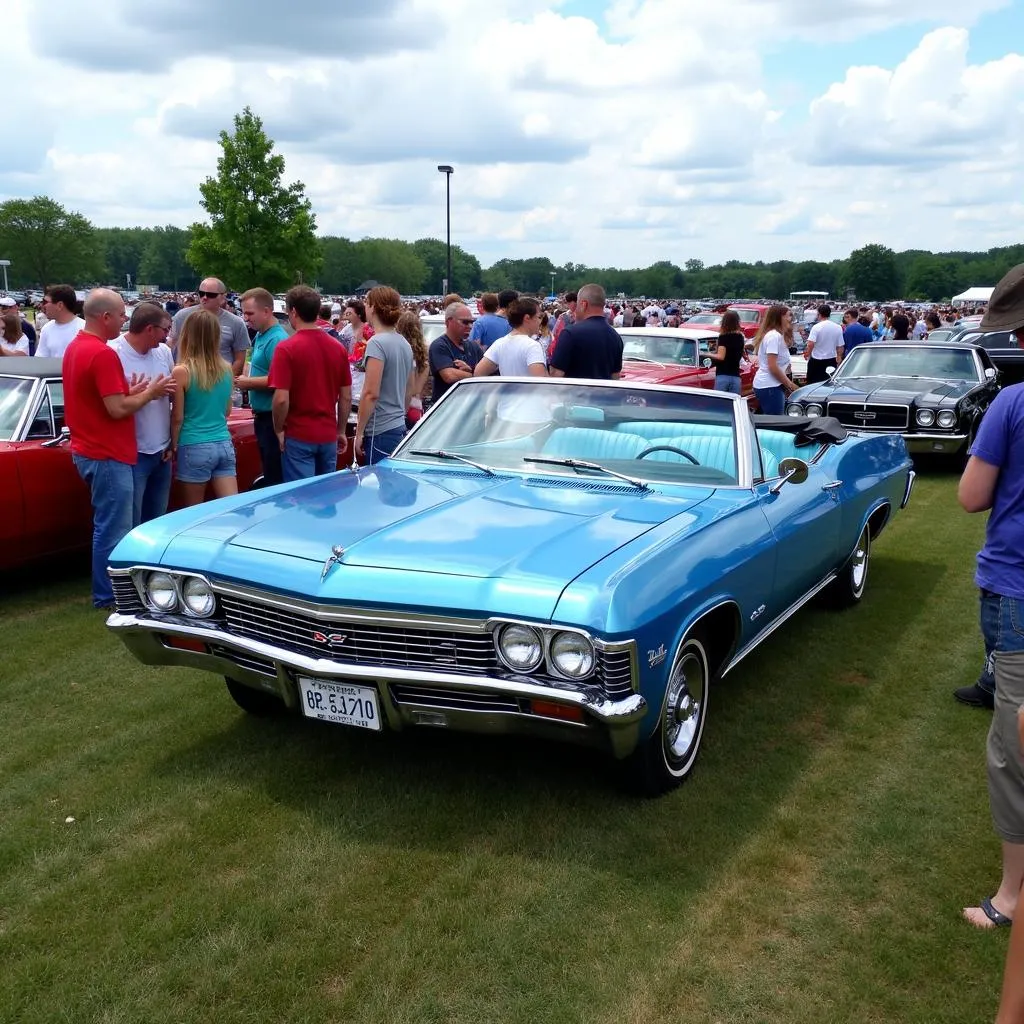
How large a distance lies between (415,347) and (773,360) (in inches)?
182

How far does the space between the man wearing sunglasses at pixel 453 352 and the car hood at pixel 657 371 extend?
411 centimetres

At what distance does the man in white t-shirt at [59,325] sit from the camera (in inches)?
361

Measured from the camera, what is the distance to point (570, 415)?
5098mm

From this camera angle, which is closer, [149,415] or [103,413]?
[103,413]

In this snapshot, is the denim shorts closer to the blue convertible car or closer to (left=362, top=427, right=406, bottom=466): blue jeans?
(left=362, top=427, right=406, bottom=466): blue jeans

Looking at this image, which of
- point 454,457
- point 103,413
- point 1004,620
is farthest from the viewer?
point 103,413

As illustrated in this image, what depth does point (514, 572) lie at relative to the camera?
3.47 m

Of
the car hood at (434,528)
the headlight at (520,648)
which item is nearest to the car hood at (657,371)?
the car hood at (434,528)

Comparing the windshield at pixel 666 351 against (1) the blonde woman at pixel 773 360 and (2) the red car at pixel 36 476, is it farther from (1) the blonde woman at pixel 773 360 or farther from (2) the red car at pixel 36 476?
(2) the red car at pixel 36 476

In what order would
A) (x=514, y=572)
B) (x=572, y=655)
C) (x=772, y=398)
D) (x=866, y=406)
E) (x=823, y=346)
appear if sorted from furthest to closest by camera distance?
(x=823, y=346) < (x=866, y=406) < (x=772, y=398) < (x=514, y=572) < (x=572, y=655)

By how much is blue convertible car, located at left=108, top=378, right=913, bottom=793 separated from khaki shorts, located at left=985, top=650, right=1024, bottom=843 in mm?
1042

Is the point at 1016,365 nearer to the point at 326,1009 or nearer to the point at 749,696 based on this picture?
the point at 749,696

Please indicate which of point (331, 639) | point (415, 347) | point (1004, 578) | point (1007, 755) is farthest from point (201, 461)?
point (1007, 755)

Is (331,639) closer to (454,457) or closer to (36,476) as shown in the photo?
(454,457)
